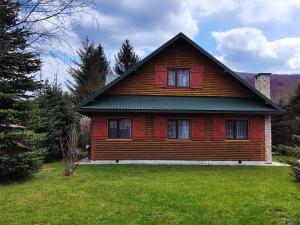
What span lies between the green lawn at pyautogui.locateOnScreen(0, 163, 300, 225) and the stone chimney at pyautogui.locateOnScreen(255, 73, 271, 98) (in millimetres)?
8395

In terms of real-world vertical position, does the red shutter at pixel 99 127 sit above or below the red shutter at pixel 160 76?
below

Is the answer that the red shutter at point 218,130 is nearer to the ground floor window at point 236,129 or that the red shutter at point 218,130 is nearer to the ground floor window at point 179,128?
the ground floor window at point 236,129

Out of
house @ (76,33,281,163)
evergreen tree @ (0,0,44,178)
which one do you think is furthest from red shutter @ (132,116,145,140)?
evergreen tree @ (0,0,44,178)

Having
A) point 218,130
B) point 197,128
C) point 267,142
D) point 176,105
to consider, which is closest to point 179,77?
point 176,105

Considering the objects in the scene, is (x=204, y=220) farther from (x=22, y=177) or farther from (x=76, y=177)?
(x=22, y=177)

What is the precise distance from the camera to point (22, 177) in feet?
46.8

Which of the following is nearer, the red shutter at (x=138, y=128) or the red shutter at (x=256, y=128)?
the red shutter at (x=138, y=128)

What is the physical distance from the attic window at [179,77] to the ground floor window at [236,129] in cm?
300

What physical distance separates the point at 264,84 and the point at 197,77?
4.54 metres

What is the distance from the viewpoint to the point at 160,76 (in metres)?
20.8

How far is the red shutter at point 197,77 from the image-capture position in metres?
20.9

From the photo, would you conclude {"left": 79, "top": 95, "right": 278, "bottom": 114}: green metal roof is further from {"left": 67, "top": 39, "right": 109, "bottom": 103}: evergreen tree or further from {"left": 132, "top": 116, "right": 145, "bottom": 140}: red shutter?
{"left": 67, "top": 39, "right": 109, "bottom": 103}: evergreen tree

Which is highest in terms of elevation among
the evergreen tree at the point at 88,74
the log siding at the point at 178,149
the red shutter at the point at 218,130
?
the evergreen tree at the point at 88,74

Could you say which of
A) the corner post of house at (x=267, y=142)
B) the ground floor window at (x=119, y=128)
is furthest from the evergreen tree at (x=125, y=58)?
the corner post of house at (x=267, y=142)
